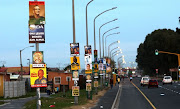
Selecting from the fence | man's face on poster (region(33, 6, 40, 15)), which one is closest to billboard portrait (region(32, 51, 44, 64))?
man's face on poster (region(33, 6, 40, 15))

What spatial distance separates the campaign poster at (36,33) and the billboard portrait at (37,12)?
21 centimetres

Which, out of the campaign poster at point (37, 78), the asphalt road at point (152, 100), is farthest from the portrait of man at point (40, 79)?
the asphalt road at point (152, 100)

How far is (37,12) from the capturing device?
629 inches

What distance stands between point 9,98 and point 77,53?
76.6ft

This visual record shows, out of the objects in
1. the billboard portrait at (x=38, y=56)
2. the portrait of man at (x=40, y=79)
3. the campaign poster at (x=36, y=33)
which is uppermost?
the campaign poster at (x=36, y=33)

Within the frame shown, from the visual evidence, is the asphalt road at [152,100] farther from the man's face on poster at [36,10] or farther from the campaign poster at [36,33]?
the man's face on poster at [36,10]

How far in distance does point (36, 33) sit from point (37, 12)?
34.4 inches

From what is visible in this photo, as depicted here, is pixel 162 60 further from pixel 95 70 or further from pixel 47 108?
pixel 47 108

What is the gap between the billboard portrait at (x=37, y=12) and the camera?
15922 mm

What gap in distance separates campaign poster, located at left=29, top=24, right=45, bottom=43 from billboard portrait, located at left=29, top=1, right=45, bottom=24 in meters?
0.21

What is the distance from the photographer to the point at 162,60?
116312 millimetres

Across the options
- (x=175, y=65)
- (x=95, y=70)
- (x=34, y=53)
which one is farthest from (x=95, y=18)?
(x=175, y=65)

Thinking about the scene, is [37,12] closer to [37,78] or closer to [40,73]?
[40,73]

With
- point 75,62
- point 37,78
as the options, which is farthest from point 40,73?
point 75,62
